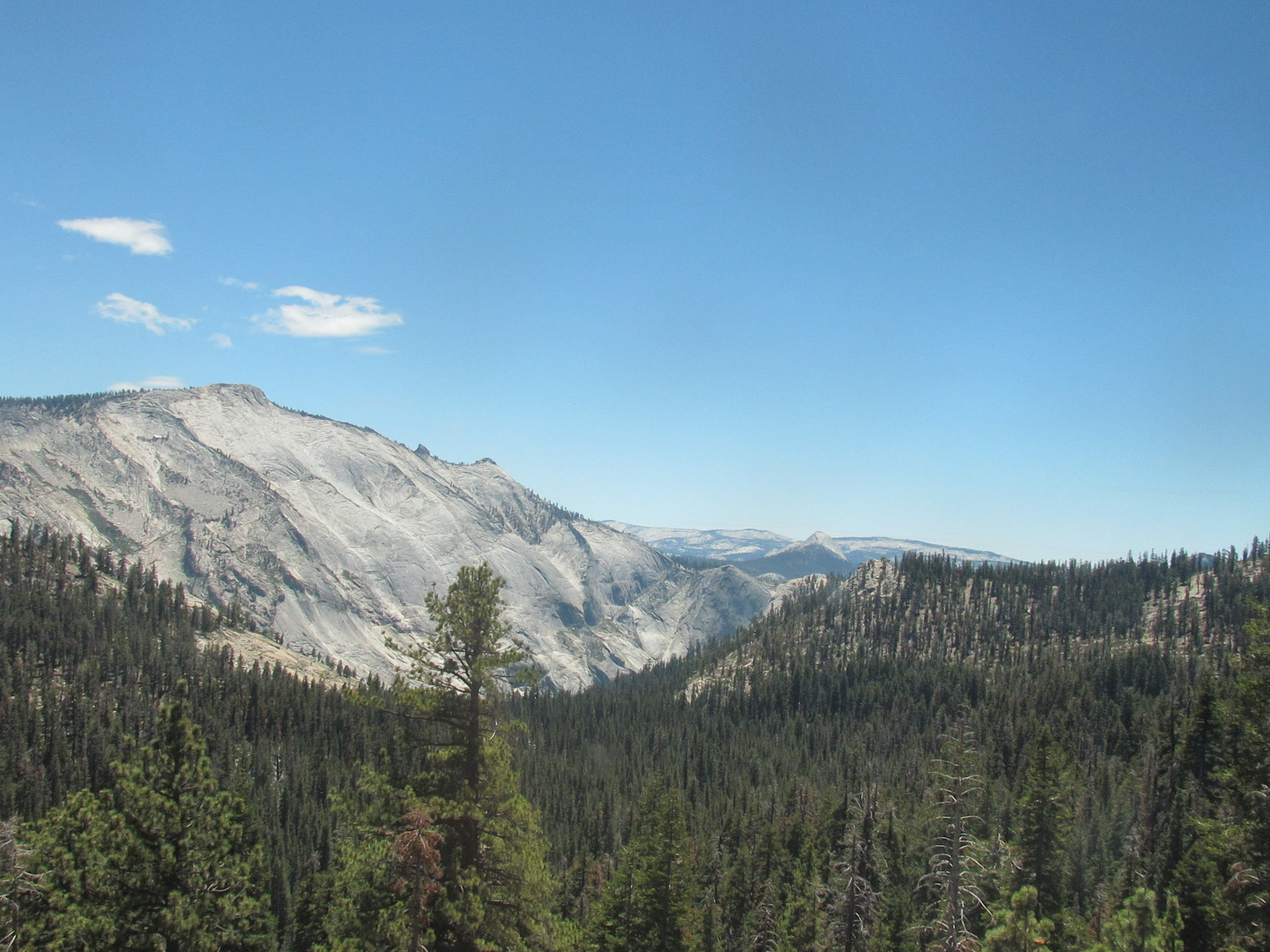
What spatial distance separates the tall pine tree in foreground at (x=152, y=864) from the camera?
19719 mm

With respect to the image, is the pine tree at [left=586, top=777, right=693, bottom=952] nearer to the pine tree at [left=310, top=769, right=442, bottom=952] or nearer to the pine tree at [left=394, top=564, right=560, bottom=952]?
the pine tree at [left=394, top=564, right=560, bottom=952]

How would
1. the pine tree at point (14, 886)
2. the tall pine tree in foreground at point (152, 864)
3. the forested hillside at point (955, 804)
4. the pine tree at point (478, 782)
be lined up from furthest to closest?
1. the forested hillside at point (955, 804)
2. the pine tree at point (14, 886)
3. the tall pine tree in foreground at point (152, 864)
4. the pine tree at point (478, 782)

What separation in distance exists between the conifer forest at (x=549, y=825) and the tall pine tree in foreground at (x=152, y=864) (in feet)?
0.24

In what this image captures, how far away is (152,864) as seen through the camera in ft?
66.1

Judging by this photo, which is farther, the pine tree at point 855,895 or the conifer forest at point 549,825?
the pine tree at point 855,895

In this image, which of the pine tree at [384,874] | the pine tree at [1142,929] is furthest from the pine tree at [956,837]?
the pine tree at [384,874]

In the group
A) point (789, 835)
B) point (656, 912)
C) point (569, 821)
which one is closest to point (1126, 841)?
point (789, 835)

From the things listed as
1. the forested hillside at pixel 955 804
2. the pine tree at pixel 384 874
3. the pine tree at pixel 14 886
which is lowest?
the forested hillside at pixel 955 804

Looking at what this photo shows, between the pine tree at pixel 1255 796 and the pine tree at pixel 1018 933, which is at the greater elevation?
the pine tree at pixel 1255 796

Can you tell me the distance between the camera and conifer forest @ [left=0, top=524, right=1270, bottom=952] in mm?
19141

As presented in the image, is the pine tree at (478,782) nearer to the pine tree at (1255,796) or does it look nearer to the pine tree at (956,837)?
the pine tree at (956,837)

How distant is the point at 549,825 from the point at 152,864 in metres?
104

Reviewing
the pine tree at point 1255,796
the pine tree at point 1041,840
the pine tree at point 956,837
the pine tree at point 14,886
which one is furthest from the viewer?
the pine tree at point 1041,840

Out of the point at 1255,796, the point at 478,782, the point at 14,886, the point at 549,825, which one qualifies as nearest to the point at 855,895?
the point at 1255,796
